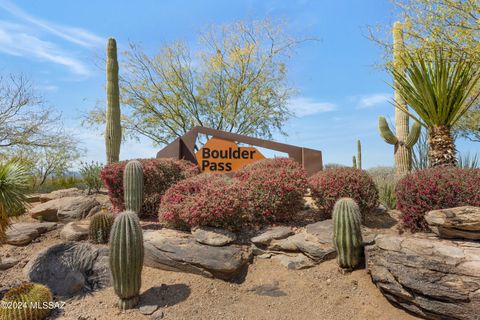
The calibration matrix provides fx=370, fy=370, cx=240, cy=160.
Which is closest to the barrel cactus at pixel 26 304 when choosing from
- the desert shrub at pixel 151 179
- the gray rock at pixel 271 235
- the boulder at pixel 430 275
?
the gray rock at pixel 271 235

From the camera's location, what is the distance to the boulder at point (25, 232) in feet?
28.9

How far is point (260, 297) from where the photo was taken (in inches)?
221

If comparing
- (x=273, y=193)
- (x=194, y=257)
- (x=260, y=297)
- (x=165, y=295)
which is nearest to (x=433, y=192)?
(x=273, y=193)

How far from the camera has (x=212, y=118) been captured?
910 inches

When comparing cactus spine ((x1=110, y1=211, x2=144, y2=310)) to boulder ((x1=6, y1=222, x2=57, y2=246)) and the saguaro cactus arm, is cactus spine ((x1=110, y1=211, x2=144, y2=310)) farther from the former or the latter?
the saguaro cactus arm

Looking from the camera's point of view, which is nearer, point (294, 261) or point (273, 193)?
point (294, 261)

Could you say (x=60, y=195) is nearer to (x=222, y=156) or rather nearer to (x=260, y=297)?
(x=222, y=156)

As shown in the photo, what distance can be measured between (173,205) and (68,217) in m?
4.54

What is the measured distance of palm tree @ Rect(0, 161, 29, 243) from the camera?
6449mm

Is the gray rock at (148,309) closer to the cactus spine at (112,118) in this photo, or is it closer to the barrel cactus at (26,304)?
the barrel cactus at (26,304)

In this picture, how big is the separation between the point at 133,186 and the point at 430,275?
239 inches

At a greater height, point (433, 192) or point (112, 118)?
point (112, 118)

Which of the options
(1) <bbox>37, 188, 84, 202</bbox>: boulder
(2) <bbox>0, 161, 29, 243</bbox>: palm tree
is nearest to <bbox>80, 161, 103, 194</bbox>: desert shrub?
(1) <bbox>37, 188, 84, 202</bbox>: boulder

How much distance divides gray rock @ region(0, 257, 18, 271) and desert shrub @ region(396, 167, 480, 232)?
7.95m
